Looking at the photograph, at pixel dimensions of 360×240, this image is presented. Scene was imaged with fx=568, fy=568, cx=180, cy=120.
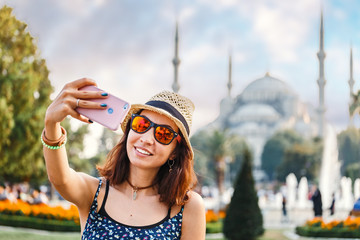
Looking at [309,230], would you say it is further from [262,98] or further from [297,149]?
[262,98]

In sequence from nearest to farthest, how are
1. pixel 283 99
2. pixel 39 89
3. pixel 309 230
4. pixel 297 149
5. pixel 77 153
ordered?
pixel 309 230 → pixel 39 89 → pixel 77 153 → pixel 297 149 → pixel 283 99

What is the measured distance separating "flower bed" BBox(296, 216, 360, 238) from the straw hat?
31.8 feet

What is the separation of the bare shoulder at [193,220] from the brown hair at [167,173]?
3 centimetres

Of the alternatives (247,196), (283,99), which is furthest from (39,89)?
(283,99)

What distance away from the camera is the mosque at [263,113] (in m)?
95.1

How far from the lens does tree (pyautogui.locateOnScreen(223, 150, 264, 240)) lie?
1064 centimetres

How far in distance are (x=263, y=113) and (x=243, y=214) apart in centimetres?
9076

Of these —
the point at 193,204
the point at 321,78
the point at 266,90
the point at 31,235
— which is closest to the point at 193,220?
the point at 193,204

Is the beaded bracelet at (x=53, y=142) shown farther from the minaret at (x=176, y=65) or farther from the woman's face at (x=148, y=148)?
the minaret at (x=176, y=65)

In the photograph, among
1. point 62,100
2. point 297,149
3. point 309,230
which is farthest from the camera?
point 297,149

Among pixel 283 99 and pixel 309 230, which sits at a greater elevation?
pixel 283 99

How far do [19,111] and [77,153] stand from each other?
366 inches

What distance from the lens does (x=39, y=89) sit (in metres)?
15.0

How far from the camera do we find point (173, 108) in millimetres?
2018
